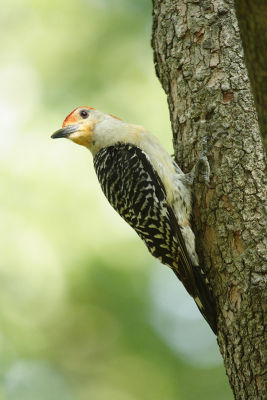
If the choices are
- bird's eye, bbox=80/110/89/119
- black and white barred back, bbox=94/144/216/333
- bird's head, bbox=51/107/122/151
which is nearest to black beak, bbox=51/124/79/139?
bird's head, bbox=51/107/122/151

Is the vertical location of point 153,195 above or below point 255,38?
below

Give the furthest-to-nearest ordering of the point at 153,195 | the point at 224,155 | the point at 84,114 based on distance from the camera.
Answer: the point at 84,114
the point at 153,195
the point at 224,155

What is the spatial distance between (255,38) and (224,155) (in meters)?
1.74

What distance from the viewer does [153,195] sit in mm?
5023

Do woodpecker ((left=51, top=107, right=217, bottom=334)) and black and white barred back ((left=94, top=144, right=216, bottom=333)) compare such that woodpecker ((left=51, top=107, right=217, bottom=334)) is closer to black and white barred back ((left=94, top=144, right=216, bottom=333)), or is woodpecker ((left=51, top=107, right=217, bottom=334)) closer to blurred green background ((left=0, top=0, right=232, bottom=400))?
black and white barred back ((left=94, top=144, right=216, bottom=333))

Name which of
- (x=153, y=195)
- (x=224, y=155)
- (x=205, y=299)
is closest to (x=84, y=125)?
(x=153, y=195)

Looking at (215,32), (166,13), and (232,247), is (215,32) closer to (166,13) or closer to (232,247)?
(166,13)

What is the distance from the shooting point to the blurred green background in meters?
7.76

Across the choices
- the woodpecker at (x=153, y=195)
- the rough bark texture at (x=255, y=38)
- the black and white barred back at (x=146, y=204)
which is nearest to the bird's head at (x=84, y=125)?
the woodpecker at (x=153, y=195)

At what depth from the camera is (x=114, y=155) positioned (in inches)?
211

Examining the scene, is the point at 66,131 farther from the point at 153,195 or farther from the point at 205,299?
the point at 205,299

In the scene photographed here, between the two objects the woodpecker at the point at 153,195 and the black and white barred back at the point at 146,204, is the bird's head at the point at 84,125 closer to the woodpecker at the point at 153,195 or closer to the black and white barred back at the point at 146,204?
the woodpecker at the point at 153,195

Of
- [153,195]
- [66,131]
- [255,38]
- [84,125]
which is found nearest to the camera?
[153,195]

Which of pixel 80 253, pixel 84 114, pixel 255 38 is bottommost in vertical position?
pixel 80 253
